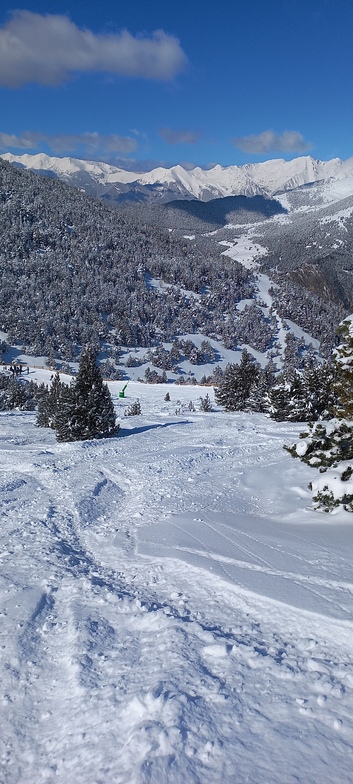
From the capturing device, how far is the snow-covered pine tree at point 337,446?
7.32 metres

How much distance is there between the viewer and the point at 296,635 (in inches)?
164

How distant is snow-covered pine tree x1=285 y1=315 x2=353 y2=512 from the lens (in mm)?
7316

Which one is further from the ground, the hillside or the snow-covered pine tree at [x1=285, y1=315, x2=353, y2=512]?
the hillside

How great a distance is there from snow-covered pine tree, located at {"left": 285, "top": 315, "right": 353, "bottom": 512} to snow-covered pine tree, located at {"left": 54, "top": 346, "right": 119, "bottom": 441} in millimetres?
10889

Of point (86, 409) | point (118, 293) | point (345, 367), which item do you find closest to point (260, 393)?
point (86, 409)

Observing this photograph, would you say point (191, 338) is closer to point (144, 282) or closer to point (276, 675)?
point (144, 282)

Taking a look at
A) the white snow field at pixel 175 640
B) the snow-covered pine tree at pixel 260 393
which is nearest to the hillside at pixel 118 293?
the snow-covered pine tree at pixel 260 393

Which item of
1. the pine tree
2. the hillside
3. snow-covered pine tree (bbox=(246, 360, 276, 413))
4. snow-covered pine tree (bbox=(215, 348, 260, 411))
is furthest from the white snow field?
the hillside

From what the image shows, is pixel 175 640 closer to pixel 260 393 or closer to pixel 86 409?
pixel 86 409

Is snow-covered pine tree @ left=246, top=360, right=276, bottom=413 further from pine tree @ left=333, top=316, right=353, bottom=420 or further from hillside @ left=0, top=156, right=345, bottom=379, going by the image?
hillside @ left=0, top=156, right=345, bottom=379

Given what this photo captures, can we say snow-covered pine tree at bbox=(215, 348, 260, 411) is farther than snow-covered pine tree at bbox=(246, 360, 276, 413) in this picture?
Yes

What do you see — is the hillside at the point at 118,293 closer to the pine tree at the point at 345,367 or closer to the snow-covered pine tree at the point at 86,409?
the snow-covered pine tree at the point at 86,409

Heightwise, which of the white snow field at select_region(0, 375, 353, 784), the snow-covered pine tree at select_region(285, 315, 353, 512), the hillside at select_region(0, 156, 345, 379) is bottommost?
the white snow field at select_region(0, 375, 353, 784)

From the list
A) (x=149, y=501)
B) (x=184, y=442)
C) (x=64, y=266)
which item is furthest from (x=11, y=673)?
(x=64, y=266)
